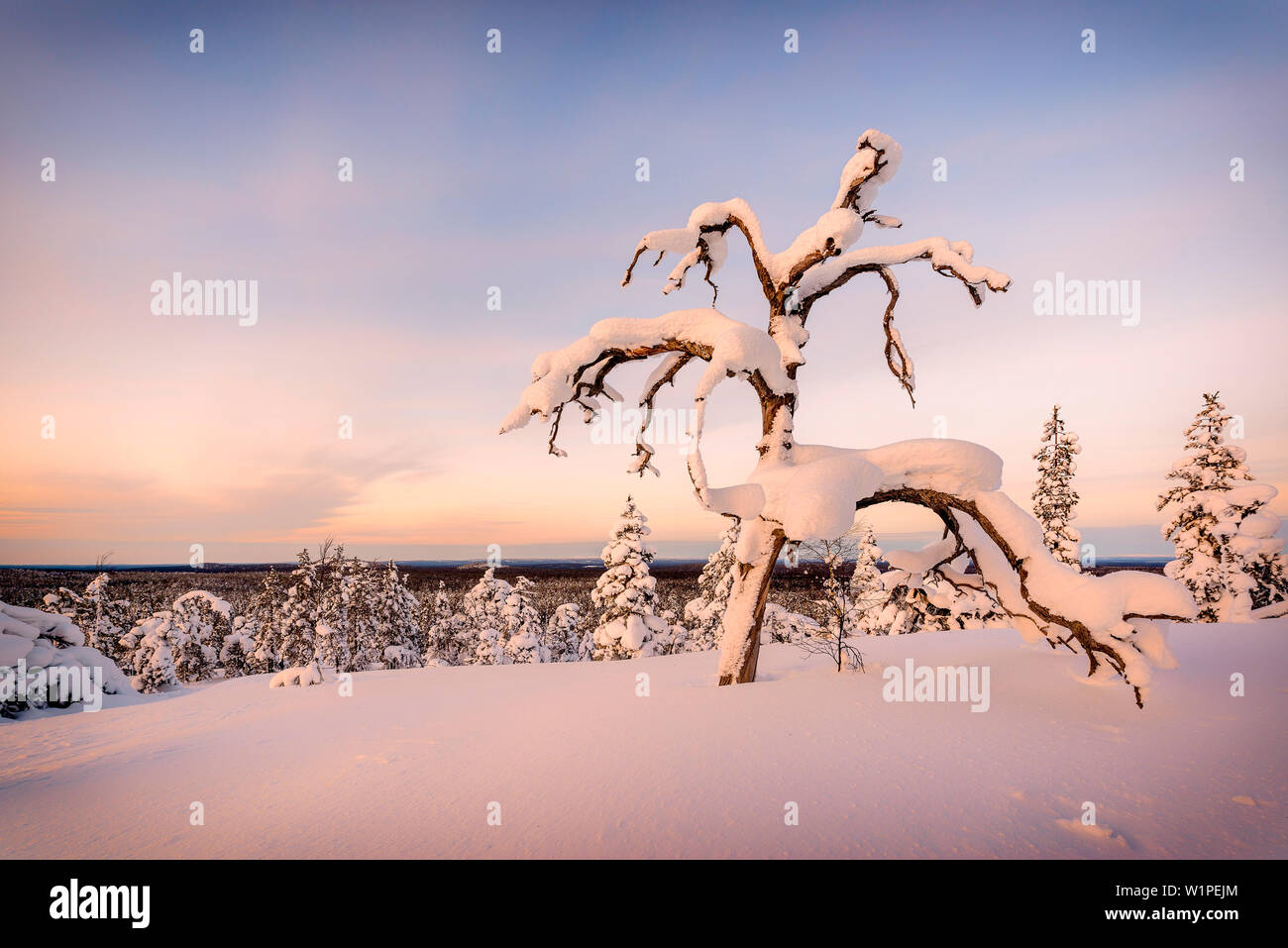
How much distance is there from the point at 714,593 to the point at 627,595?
17.1 feet

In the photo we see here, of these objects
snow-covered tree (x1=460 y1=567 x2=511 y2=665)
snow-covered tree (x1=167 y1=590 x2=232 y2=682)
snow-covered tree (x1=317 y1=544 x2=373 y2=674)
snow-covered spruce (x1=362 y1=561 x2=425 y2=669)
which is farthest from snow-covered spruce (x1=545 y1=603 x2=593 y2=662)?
snow-covered tree (x1=167 y1=590 x2=232 y2=682)

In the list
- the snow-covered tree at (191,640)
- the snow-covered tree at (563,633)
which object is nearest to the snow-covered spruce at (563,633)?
the snow-covered tree at (563,633)

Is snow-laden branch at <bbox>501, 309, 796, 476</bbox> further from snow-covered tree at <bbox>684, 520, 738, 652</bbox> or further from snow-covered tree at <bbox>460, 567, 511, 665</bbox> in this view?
snow-covered tree at <bbox>460, 567, 511, 665</bbox>

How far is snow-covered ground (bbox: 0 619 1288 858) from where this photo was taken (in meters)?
3.24

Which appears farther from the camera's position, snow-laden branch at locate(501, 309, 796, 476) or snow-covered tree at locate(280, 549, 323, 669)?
snow-covered tree at locate(280, 549, 323, 669)

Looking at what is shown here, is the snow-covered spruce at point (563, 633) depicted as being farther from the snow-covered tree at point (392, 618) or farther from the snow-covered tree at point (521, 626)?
the snow-covered tree at point (392, 618)

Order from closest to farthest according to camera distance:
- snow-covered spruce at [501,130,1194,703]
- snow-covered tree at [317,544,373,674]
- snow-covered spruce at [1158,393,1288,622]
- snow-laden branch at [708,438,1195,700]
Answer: snow-laden branch at [708,438,1195,700], snow-covered spruce at [501,130,1194,703], snow-covered spruce at [1158,393,1288,622], snow-covered tree at [317,544,373,674]

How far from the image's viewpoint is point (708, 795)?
3.73 meters

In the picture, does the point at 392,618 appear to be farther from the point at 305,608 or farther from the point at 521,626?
the point at 521,626

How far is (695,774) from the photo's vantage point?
161 inches

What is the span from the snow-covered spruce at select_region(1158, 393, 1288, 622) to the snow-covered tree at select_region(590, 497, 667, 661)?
21.3 meters

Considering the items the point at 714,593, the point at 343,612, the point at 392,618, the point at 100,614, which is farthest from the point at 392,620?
the point at 714,593
